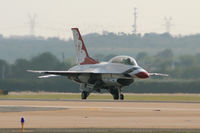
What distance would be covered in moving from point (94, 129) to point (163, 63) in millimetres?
42044

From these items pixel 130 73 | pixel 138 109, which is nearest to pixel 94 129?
pixel 138 109

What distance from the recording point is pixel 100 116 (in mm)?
28938

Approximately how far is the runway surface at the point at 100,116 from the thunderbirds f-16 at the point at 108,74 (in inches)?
395

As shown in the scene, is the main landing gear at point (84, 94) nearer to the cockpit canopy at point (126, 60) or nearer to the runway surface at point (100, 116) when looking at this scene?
the cockpit canopy at point (126, 60)

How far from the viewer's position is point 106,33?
68.2m

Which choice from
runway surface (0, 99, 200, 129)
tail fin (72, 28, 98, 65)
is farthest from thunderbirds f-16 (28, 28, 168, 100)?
runway surface (0, 99, 200, 129)

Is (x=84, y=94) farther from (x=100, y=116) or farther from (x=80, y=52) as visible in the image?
(x=100, y=116)

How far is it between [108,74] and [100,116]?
697 inches

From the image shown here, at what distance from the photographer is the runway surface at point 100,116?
25.5 meters

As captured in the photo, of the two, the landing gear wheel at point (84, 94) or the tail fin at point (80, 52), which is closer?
the landing gear wheel at point (84, 94)

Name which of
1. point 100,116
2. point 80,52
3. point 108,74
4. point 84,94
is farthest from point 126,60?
point 100,116

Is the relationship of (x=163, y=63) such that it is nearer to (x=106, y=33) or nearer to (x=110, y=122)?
(x=106, y=33)

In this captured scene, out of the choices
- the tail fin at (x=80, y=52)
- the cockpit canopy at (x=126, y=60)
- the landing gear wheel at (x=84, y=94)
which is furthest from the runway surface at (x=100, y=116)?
the tail fin at (x=80, y=52)

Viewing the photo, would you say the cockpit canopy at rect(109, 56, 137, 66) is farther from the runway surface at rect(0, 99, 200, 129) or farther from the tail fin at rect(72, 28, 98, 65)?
the runway surface at rect(0, 99, 200, 129)
